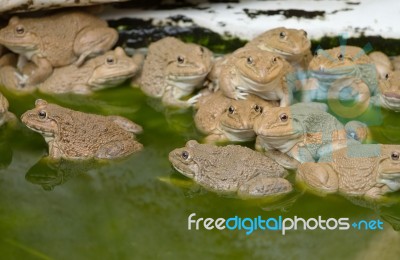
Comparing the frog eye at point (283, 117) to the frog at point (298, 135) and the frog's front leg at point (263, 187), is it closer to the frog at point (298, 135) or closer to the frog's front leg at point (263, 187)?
the frog at point (298, 135)

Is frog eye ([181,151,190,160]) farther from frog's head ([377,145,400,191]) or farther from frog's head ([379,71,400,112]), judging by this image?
frog's head ([379,71,400,112])

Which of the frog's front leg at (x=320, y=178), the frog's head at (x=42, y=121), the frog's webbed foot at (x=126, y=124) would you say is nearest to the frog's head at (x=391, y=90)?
the frog's front leg at (x=320, y=178)

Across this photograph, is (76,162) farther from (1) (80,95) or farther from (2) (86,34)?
(2) (86,34)

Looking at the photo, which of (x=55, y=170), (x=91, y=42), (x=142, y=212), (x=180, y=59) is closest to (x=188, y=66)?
(x=180, y=59)

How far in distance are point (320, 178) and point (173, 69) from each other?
57.3 inches

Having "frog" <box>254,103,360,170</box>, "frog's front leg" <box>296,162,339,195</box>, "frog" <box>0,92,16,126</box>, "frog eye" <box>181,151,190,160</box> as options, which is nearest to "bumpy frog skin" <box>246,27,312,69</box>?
"frog" <box>254,103,360,170</box>

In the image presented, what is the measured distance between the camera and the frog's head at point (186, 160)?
187 inches

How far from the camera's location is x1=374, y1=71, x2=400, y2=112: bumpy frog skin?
5.38 metres

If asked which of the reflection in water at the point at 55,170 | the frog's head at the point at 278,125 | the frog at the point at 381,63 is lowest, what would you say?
the reflection in water at the point at 55,170

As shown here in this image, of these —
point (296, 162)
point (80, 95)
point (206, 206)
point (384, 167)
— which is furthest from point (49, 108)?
point (384, 167)

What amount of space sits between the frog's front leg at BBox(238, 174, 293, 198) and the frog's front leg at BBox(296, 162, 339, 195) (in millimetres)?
121

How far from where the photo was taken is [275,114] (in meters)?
4.78

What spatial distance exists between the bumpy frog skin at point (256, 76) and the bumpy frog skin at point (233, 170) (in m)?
0.57

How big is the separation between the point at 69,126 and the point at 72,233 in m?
0.83
